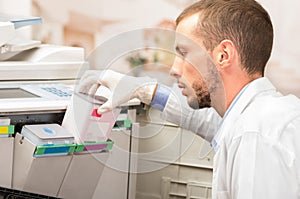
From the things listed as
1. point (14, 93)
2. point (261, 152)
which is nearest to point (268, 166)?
point (261, 152)

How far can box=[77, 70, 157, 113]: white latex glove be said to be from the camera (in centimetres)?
141

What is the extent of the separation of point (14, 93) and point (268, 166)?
31.1 inches

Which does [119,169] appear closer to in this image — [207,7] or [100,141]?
[100,141]

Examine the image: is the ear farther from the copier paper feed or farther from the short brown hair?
the copier paper feed

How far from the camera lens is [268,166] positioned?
985mm

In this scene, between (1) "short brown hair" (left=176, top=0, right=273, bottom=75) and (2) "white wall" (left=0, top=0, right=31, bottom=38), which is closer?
(1) "short brown hair" (left=176, top=0, right=273, bottom=75)

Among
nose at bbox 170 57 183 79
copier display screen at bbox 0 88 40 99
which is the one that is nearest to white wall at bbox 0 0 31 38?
copier display screen at bbox 0 88 40 99

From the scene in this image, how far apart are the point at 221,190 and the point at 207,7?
37 centimetres

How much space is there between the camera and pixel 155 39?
1460 mm

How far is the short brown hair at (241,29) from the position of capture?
1119 mm

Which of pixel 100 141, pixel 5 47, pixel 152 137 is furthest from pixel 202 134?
pixel 5 47

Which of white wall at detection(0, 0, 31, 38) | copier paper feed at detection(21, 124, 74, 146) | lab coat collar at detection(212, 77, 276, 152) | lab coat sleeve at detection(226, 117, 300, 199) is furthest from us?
white wall at detection(0, 0, 31, 38)

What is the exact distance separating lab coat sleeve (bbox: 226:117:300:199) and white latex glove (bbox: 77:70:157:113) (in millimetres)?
465

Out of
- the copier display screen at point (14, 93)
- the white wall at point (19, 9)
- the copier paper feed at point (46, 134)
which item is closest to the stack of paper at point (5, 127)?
the copier paper feed at point (46, 134)
